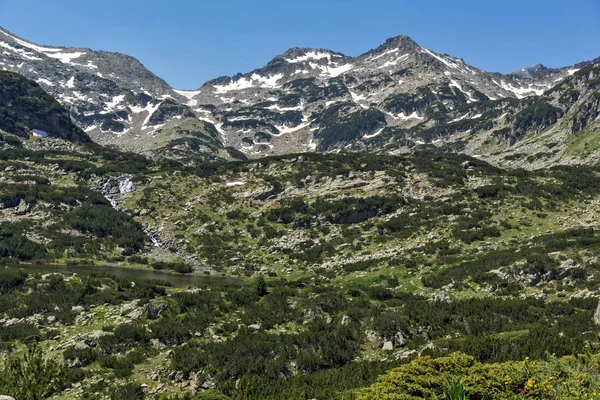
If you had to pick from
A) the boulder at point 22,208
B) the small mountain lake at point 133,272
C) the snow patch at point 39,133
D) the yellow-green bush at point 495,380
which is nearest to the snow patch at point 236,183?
the small mountain lake at point 133,272

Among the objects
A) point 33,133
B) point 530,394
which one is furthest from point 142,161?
point 530,394

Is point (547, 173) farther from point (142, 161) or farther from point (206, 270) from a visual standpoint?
point (142, 161)

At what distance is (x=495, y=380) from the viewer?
15156mm

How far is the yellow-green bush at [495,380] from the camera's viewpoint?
13.6 m

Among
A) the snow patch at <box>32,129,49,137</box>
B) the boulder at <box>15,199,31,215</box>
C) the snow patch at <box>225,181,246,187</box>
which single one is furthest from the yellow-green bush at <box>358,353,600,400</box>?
the snow patch at <box>32,129,49,137</box>

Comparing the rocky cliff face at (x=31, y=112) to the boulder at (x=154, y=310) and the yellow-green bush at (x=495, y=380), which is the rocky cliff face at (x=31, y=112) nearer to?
the boulder at (x=154, y=310)

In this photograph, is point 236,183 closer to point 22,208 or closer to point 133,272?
point 133,272

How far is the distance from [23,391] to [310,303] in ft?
71.1

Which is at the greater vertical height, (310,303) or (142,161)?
(142,161)

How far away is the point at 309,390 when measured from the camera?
19188mm

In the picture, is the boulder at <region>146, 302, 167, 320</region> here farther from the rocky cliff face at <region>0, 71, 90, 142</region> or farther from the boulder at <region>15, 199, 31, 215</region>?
the rocky cliff face at <region>0, 71, 90, 142</region>

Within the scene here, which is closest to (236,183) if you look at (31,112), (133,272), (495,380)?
(133,272)

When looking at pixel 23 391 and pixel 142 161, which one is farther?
pixel 142 161

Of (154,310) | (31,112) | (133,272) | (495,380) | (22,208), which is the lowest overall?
(133,272)
